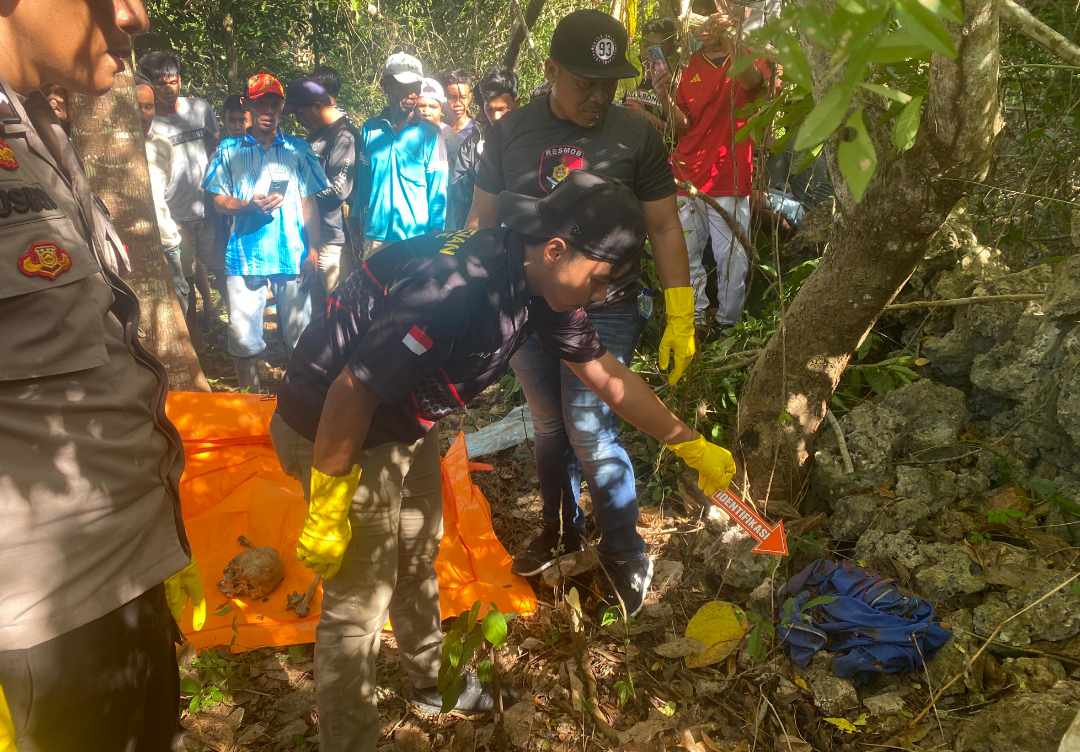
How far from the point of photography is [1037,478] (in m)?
2.51

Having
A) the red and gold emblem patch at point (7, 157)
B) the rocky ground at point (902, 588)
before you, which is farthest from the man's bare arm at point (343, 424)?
the rocky ground at point (902, 588)

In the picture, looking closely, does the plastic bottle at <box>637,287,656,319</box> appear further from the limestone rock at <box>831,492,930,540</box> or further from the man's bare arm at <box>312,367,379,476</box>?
the man's bare arm at <box>312,367,379,476</box>

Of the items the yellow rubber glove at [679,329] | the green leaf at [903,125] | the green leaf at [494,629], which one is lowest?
the green leaf at [494,629]

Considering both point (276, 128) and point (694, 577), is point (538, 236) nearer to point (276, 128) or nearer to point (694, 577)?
point (694, 577)

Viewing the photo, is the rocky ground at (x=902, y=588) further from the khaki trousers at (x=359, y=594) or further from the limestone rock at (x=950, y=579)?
the khaki trousers at (x=359, y=594)

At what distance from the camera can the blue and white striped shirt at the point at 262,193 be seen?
169 inches

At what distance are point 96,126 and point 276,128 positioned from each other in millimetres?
1405

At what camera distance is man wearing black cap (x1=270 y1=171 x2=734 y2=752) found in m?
1.57

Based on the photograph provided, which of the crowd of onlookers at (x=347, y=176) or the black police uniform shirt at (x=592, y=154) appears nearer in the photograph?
the black police uniform shirt at (x=592, y=154)

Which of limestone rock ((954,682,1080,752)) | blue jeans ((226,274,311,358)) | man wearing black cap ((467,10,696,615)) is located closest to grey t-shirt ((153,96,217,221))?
blue jeans ((226,274,311,358))

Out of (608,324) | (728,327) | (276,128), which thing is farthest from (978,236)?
Result: (276,128)

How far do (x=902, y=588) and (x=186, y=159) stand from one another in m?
5.34

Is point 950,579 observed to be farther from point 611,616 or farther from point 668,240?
point 668,240

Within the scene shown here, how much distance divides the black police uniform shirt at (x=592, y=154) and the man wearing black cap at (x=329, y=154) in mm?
2670
